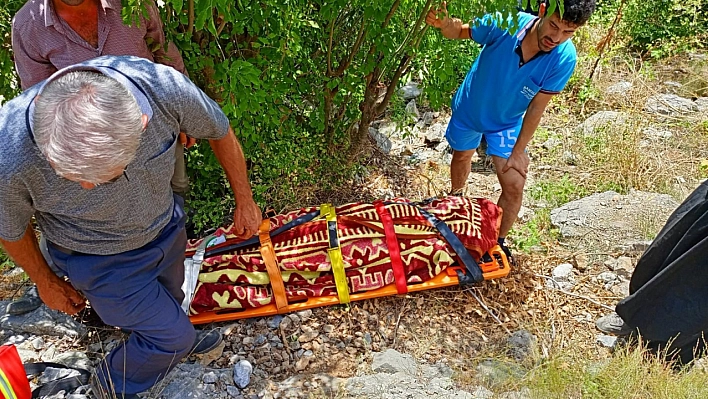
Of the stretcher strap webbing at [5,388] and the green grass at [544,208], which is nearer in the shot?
the stretcher strap webbing at [5,388]

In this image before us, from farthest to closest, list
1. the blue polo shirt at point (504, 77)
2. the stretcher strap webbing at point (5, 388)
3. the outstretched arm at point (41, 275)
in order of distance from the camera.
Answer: the blue polo shirt at point (504, 77), the stretcher strap webbing at point (5, 388), the outstretched arm at point (41, 275)

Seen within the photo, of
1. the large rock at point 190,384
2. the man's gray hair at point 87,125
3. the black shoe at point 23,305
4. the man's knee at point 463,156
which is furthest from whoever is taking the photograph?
the man's knee at point 463,156

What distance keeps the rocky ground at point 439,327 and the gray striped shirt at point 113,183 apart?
0.82 metres

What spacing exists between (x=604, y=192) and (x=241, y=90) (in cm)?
290

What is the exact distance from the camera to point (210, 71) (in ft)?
9.96

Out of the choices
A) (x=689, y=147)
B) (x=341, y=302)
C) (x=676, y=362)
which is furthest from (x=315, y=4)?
(x=689, y=147)

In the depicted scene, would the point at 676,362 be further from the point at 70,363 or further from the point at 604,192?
the point at 70,363

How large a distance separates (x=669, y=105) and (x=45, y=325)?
17.9 ft

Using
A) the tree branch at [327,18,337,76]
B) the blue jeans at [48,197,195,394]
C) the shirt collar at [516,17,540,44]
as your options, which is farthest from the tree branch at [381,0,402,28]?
the blue jeans at [48,197,195,394]

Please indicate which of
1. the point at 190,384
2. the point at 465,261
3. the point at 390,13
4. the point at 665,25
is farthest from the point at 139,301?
the point at 665,25

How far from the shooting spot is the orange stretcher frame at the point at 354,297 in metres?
2.95

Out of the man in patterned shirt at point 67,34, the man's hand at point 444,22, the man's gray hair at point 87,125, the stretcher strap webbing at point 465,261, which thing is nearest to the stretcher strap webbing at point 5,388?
the man's gray hair at point 87,125

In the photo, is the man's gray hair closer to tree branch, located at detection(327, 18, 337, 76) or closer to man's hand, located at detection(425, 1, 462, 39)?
tree branch, located at detection(327, 18, 337, 76)

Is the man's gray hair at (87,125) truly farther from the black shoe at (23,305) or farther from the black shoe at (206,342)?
the black shoe at (23,305)
